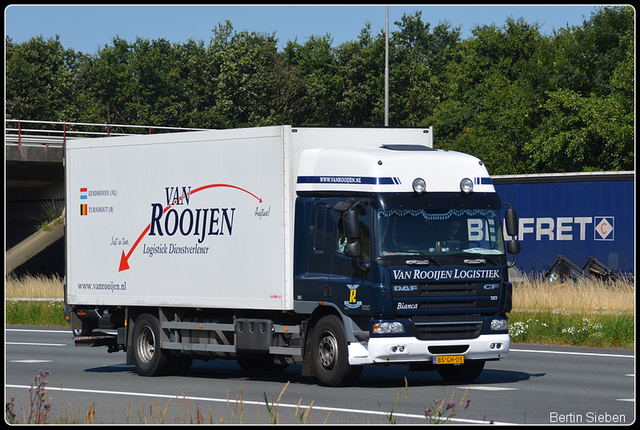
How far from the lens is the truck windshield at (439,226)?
1240 centimetres

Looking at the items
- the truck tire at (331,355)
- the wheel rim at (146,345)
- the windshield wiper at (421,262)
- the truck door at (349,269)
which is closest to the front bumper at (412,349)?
the truck tire at (331,355)

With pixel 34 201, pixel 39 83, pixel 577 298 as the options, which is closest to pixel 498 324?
pixel 577 298

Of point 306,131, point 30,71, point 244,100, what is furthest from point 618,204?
point 30,71

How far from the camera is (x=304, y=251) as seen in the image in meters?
13.0

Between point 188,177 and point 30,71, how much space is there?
64.5m

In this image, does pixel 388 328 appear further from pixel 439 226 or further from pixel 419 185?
pixel 419 185

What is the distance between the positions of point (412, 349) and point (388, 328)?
1.31 feet

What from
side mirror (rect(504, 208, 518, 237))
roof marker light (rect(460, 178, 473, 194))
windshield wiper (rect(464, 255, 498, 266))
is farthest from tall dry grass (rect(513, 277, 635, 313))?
roof marker light (rect(460, 178, 473, 194))

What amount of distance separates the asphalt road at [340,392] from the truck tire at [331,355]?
0.57ft

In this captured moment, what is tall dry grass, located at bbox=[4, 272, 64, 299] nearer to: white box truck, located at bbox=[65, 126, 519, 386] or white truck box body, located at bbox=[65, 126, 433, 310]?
white truck box body, located at bbox=[65, 126, 433, 310]

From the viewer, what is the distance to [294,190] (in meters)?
13.1

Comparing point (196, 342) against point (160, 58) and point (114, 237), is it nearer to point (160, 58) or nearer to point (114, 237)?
point (114, 237)

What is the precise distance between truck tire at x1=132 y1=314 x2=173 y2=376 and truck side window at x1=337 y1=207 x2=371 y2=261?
346 cm

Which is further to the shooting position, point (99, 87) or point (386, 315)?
point (99, 87)
